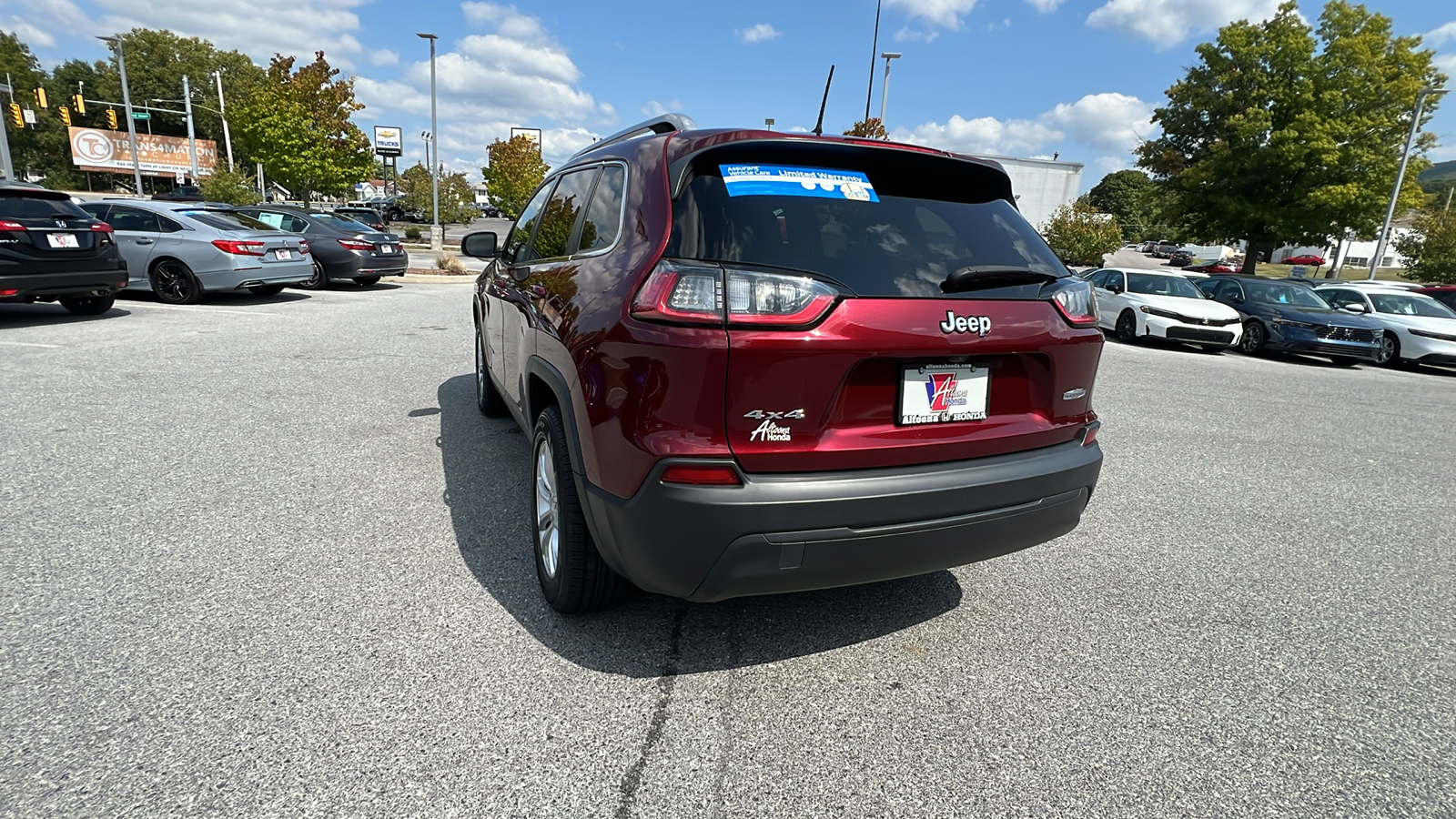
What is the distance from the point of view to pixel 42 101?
2766cm

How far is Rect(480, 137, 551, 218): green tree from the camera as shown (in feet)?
174

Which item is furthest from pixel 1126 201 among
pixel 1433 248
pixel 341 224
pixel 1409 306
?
pixel 341 224

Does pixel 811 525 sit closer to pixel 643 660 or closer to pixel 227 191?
pixel 643 660

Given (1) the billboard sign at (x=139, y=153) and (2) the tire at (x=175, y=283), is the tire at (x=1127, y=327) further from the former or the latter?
(1) the billboard sign at (x=139, y=153)

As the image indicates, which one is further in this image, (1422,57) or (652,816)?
(1422,57)

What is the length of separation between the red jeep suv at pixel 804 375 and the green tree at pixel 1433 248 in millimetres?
43002

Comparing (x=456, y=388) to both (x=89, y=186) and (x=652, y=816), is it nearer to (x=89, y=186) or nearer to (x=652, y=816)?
(x=652, y=816)

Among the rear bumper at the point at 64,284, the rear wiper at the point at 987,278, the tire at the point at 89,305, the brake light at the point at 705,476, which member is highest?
the rear wiper at the point at 987,278

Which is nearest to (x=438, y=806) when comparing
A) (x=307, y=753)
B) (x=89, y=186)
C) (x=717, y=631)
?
Answer: (x=307, y=753)

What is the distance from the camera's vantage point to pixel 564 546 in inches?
Answer: 99.9

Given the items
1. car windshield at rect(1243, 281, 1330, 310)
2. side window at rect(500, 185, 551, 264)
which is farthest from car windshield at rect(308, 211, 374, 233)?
car windshield at rect(1243, 281, 1330, 310)

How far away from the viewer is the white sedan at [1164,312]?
1280 centimetres

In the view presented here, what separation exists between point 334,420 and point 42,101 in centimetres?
3432

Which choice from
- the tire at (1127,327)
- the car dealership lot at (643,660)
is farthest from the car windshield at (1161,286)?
the car dealership lot at (643,660)
